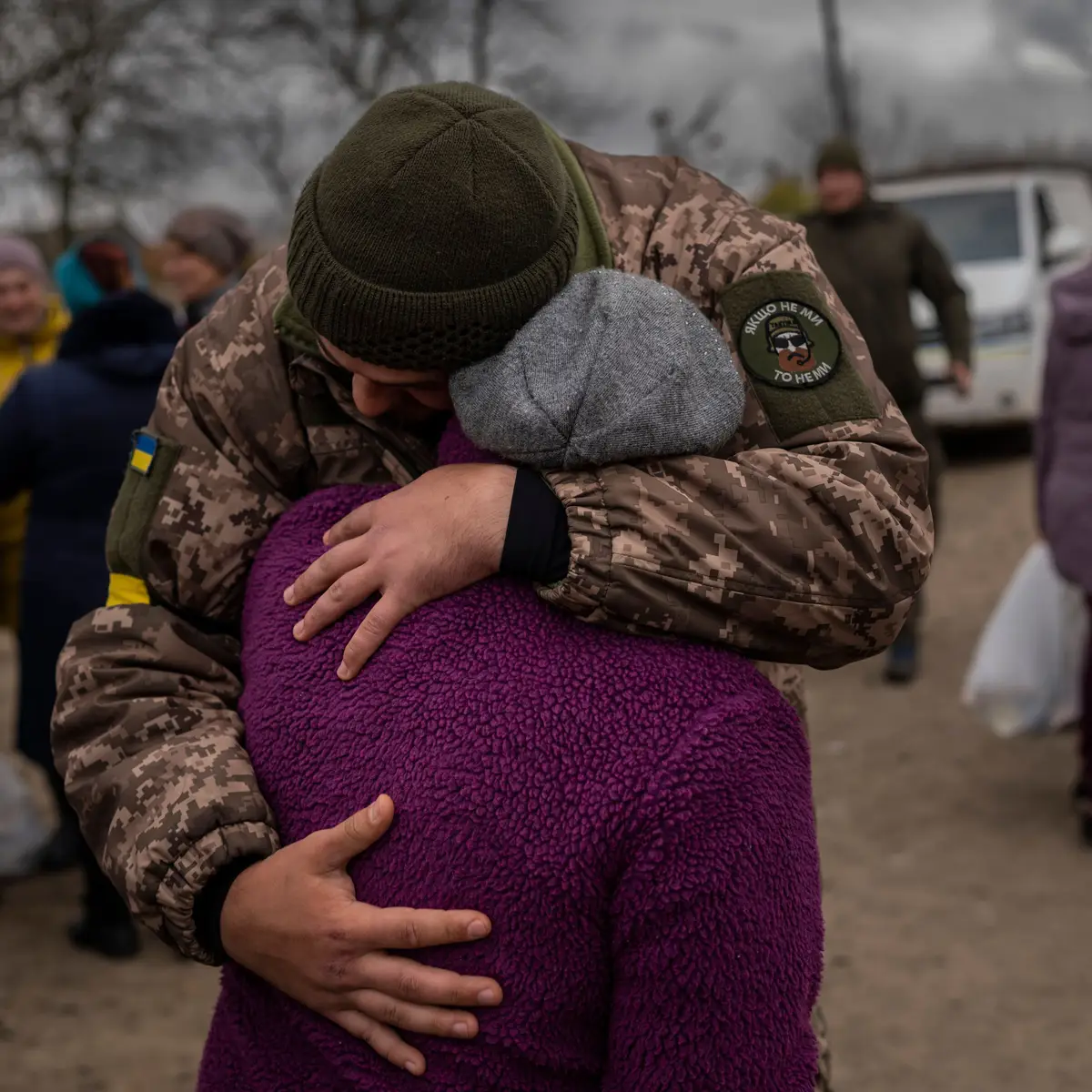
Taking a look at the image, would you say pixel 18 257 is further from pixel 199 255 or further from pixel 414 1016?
pixel 414 1016

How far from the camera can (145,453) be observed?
1591 millimetres

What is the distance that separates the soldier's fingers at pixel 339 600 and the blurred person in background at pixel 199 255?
13.3 feet

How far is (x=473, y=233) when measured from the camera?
1.32 meters

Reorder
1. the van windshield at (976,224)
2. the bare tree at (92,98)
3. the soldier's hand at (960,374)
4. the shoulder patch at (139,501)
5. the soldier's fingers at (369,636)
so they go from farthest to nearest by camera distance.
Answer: the bare tree at (92,98), the van windshield at (976,224), the soldier's hand at (960,374), the shoulder patch at (139,501), the soldier's fingers at (369,636)

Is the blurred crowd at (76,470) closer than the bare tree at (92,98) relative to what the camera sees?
Yes

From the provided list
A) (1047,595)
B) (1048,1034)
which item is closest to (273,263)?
(1048,1034)

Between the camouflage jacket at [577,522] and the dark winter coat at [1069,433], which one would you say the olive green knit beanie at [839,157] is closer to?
the dark winter coat at [1069,433]

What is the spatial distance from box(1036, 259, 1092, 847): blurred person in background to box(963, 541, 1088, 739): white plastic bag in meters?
0.39

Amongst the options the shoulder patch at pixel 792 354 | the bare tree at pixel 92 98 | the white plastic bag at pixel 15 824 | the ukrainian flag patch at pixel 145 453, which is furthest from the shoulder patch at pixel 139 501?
the bare tree at pixel 92 98

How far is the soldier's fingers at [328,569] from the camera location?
55.2 inches

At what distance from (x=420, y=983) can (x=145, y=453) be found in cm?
65

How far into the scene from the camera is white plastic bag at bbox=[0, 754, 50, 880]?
450cm

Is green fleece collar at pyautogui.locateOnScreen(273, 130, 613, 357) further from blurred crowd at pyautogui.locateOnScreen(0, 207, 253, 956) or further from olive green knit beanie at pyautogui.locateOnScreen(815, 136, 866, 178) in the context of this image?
olive green knit beanie at pyautogui.locateOnScreen(815, 136, 866, 178)

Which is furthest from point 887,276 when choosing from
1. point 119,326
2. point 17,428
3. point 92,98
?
point 92,98
